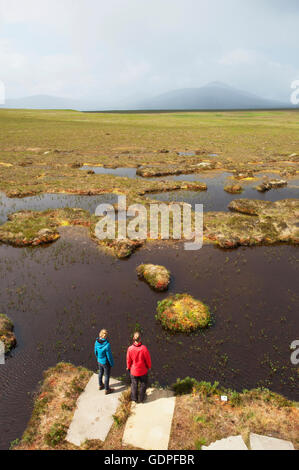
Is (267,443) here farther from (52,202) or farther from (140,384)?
(52,202)

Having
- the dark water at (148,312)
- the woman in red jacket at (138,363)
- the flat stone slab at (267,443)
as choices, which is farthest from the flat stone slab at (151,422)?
the flat stone slab at (267,443)

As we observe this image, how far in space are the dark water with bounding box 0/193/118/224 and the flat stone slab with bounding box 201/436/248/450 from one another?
28.2 m

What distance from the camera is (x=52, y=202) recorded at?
38.1 m

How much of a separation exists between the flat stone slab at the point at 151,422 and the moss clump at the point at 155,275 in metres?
8.15

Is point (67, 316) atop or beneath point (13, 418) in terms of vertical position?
atop

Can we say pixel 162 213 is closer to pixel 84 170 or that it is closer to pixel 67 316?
pixel 67 316

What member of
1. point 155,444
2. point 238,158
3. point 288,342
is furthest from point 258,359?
point 238,158

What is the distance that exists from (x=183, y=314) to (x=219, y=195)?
29007 millimetres

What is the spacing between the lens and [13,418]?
1143 cm

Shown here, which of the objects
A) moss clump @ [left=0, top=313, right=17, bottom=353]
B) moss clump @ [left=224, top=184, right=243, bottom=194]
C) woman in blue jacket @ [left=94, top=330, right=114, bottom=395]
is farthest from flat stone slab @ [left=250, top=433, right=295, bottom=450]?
moss clump @ [left=224, top=184, right=243, bottom=194]

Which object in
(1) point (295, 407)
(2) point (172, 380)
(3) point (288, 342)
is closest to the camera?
(1) point (295, 407)

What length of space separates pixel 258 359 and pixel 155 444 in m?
7.04

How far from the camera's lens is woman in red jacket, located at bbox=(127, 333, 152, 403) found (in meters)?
11.0

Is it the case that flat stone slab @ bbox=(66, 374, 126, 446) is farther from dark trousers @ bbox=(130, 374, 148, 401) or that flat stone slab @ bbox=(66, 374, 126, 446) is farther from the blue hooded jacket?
the blue hooded jacket
